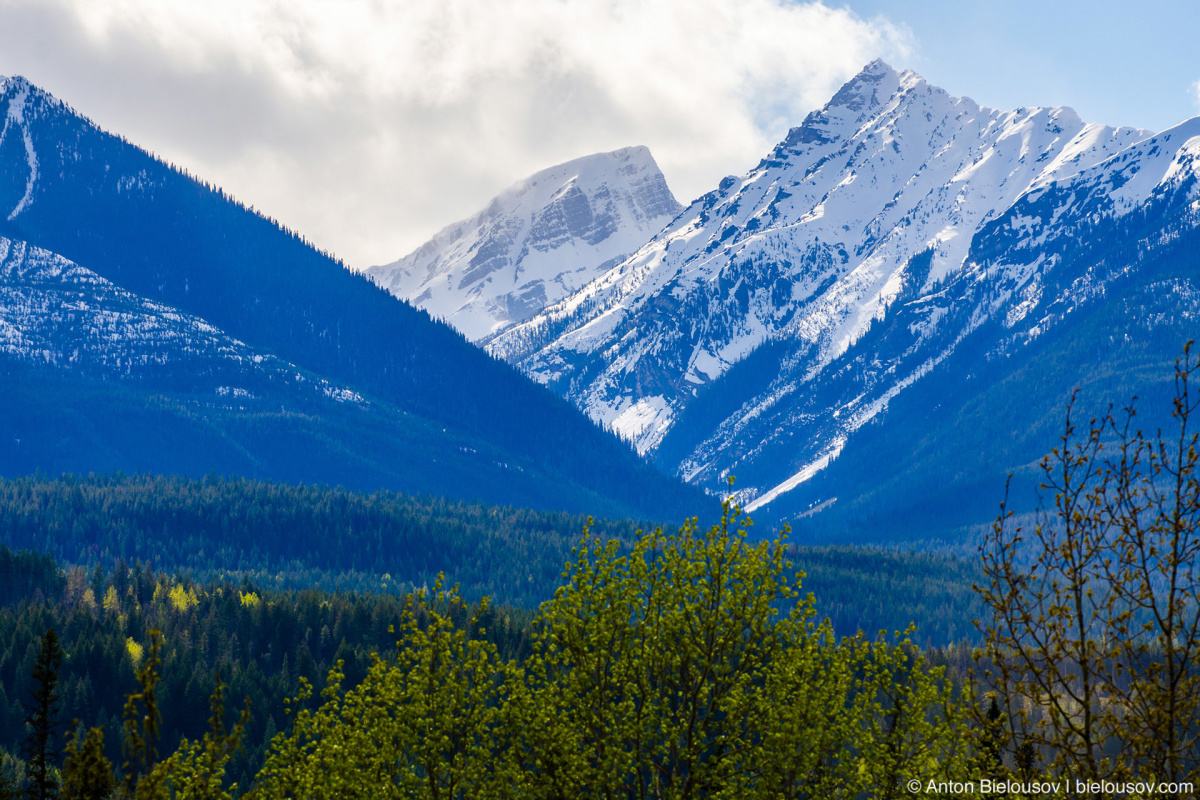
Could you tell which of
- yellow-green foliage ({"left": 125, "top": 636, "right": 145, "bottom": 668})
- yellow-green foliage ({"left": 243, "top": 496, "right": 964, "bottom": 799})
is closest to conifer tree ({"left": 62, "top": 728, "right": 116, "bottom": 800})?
yellow-green foliage ({"left": 243, "top": 496, "right": 964, "bottom": 799})

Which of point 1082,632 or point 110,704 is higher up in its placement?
point 110,704

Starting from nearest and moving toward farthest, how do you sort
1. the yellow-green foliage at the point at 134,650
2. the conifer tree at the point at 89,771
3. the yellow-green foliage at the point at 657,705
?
the yellow-green foliage at the point at 657,705, the conifer tree at the point at 89,771, the yellow-green foliage at the point at 134,650

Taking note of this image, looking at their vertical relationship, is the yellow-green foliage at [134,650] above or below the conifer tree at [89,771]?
above

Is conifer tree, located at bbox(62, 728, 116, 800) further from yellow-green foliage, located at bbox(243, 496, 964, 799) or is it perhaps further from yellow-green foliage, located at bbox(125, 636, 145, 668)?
yellow-green foliage, located at bbox(125, 636, 145, 668)

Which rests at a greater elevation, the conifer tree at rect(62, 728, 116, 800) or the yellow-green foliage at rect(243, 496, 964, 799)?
the yellow-green foliage at rect(243, 496, 964, 799)

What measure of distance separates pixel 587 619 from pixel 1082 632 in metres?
16.1

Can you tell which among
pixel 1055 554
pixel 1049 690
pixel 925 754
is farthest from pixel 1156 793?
pixel 925 754

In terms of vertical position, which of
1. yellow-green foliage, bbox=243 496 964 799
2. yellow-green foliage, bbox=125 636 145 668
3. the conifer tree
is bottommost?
the conifer tree

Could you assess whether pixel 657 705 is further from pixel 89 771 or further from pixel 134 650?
pixel 134 650

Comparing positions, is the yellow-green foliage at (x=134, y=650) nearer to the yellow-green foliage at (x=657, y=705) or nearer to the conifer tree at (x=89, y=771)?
the conifer tree at (x=89, y=771)

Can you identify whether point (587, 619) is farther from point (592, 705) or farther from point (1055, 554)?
point (1055, 554)

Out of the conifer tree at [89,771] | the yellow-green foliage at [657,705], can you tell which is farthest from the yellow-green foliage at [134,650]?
the yellow-green foliage at [657,705]

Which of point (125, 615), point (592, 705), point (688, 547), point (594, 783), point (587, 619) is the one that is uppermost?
point (125, 615)

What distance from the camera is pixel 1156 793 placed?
22.1 m
